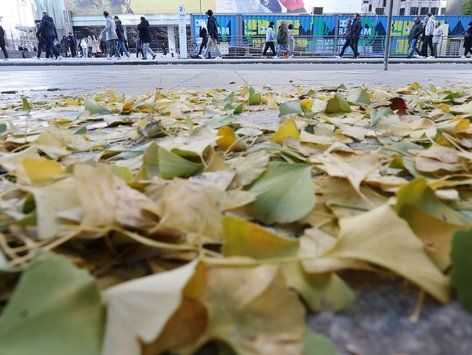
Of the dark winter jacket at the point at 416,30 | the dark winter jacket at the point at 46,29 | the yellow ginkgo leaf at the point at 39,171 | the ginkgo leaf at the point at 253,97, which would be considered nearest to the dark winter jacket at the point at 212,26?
the dark winter jacket at the point at 46,29

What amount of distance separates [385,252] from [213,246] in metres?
0.21

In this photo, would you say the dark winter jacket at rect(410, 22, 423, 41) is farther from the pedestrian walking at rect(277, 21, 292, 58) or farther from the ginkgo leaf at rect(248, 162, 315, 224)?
the ginkgo leaf at rect(248, 162, 315, 224)

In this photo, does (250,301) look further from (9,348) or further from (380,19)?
(380,19)

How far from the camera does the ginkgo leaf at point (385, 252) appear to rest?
426 millimetres

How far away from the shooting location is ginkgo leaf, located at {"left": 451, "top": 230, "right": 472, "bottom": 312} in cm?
41

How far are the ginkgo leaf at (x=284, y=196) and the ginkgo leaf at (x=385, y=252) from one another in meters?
0.12

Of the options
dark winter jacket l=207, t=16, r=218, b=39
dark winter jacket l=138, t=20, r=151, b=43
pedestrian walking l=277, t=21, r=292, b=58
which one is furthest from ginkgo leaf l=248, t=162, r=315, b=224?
pedestrian walking l=277, t=21, r=292, b=58

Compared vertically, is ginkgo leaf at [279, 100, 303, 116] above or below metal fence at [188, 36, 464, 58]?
above

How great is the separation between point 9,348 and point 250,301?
204mm

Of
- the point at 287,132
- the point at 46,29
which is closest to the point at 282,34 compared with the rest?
the point at 46,29

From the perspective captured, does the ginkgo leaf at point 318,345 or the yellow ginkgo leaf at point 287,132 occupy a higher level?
the yellow ginkgo leaf at point 287,132

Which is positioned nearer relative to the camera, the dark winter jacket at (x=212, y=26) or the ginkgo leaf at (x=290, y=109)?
the ginkgo leaf at (x=290, y=109)

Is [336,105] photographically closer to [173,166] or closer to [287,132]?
[287,132]

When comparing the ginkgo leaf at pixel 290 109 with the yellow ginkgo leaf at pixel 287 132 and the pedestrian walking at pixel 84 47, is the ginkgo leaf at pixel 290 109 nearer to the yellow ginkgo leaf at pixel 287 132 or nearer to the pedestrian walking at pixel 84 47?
the yellow ginkgo leaf at pixel 287 132
